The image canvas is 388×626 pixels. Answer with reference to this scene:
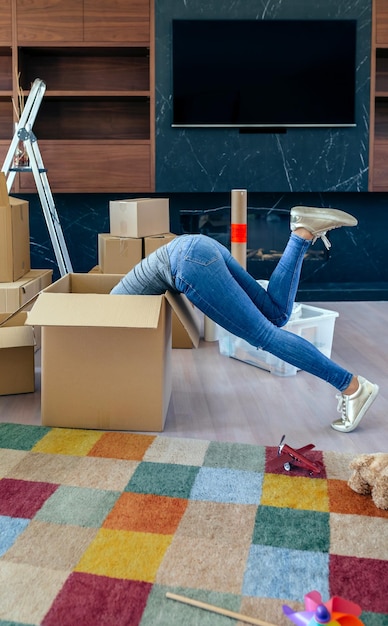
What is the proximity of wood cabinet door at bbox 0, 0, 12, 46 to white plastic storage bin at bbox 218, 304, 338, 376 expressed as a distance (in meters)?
2.27

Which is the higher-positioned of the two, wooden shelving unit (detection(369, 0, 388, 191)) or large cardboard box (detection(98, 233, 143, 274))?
wooden shelving unit (detection(369, 0, 388, 191))

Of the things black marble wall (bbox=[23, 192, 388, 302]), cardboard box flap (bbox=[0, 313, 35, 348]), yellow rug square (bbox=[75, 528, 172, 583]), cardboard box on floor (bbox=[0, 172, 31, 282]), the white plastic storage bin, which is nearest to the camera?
yellow rug square (bbox=[75, 528, 172, 583])

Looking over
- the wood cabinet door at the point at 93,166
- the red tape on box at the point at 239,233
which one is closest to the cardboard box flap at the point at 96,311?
the red tape on box at the point at 239,233

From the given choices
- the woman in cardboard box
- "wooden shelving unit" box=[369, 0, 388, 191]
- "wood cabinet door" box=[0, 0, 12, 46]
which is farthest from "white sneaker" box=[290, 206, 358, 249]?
"wood cabinet door" box=[0, 0, 12, 46]

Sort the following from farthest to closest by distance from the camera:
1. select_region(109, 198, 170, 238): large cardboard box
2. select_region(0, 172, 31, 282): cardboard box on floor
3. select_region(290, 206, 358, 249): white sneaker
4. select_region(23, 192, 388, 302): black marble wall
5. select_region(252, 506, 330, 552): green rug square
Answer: select_region(23, 192, 388, 302): black marble wall
select_region(109, 198, 170, 238): large cardboard box
select_region(0, 172, 31, 282): cardboard box on floor
select_region(290, 206, 358, 249): white sneaker
select_region(252, 506, 330, 552): green rug square

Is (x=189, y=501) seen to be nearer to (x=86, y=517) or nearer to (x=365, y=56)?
(x=86, y=517)

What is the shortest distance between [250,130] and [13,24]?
4.84ft

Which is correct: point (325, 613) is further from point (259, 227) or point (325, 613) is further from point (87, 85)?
point (87, 85)

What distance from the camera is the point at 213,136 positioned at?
14.4 feet

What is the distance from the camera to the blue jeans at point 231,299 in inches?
87.7

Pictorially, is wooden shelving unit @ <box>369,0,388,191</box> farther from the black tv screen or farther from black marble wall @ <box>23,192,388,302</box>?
black marble wall @ <box>23,192,388,302</box>

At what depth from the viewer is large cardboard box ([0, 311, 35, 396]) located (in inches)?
99.7

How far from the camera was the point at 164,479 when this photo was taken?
1.90 metres

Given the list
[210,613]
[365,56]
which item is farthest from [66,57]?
[210,613]
